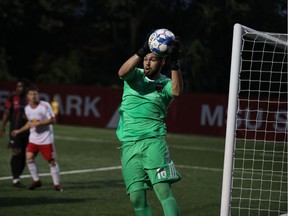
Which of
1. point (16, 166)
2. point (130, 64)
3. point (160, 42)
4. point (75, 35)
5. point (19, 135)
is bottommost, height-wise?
point (16, 166)

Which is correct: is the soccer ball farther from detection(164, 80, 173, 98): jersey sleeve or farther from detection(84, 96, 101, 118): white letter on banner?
detection(84, 96, 101, 118): white letter on banner

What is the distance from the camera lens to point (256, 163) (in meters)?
18.3

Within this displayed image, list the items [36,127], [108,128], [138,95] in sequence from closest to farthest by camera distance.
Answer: [138,95] → [36,127] → [108,128]

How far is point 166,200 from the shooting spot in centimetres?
753

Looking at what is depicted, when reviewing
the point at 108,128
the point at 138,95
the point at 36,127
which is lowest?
the point at 108,128

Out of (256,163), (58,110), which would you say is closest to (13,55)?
(58,110)

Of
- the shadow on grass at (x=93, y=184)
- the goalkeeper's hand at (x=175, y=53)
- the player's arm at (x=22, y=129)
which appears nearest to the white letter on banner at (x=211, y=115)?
the shadow on grass at (x=93, y=184)

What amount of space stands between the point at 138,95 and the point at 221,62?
20014mm

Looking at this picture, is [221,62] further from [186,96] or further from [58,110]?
[58,110]

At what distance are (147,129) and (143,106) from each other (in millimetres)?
250

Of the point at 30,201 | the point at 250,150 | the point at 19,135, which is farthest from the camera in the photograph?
the point at 250,150

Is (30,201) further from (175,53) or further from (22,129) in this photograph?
(175,53)

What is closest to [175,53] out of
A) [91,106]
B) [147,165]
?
[147,165]

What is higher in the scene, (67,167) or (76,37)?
(76,37)
